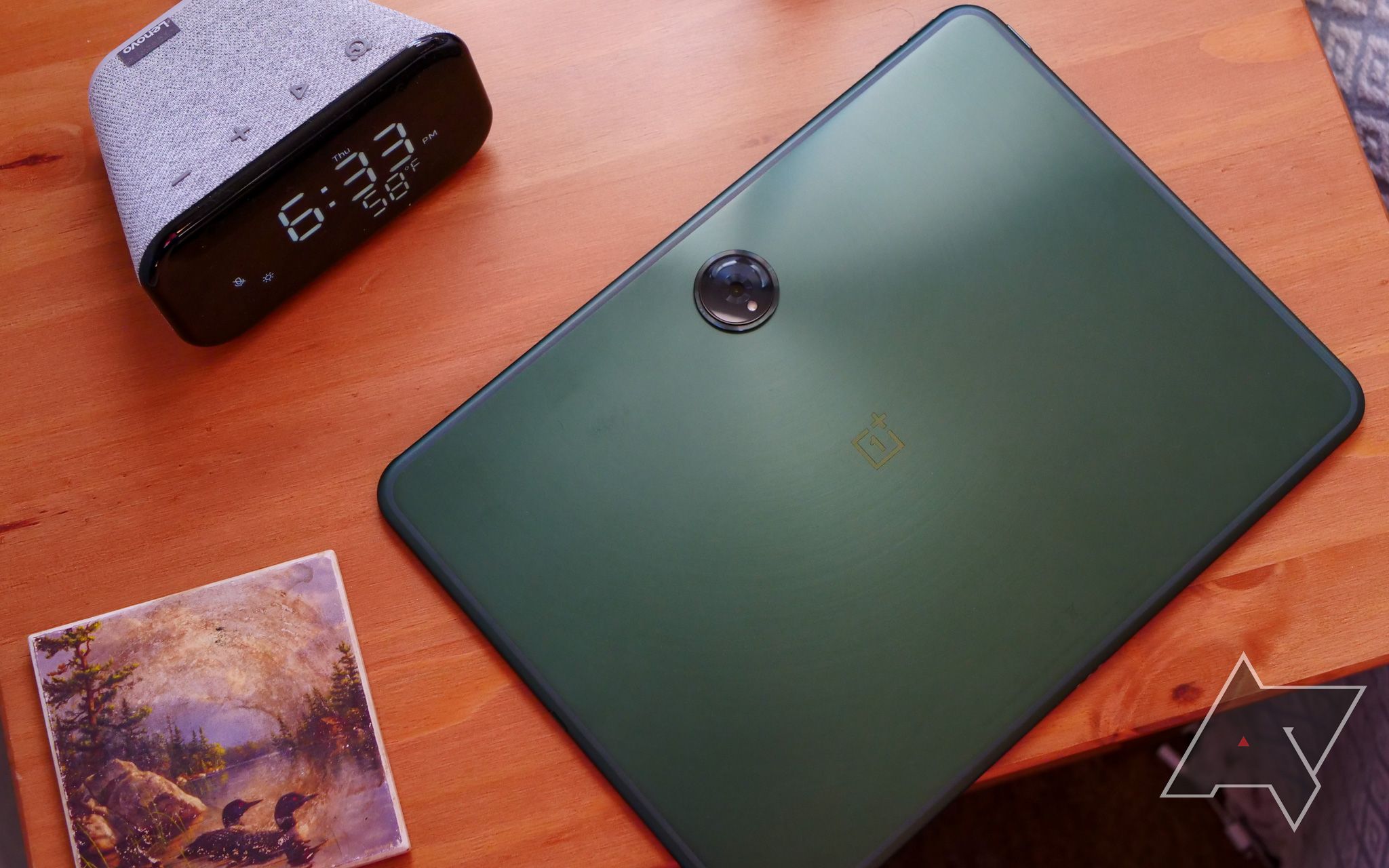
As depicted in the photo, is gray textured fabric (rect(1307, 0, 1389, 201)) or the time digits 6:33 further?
gray textured fabric (rect(1307, 0, 1389, 201))

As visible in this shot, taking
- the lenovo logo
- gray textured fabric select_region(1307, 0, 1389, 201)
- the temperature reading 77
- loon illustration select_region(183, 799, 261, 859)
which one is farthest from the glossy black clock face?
gray textured fabric select_region(1307, 0, 1389, 201)

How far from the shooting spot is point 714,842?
1.94ft

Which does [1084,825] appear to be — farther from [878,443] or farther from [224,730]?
[224,730]

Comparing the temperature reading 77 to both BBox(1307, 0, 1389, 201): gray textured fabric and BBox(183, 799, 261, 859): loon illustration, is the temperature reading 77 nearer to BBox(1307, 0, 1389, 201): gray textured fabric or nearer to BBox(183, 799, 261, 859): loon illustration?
BBox(183, 799, 261, 859): loon illustration

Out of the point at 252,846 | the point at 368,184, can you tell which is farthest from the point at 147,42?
the point at 252,846

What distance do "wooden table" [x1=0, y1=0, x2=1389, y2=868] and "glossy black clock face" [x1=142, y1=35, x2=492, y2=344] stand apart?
32mm

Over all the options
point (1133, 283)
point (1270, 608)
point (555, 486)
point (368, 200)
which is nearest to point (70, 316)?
point (368, 200)

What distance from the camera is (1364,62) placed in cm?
82

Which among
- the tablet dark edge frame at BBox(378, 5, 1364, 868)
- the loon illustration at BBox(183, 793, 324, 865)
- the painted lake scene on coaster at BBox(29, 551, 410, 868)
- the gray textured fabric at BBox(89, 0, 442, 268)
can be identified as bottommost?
the loon illustration at BBox(183, 793, 324, 865)

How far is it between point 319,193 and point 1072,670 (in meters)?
0.59

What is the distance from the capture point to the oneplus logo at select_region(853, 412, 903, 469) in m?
0.64

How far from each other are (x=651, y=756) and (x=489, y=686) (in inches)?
4.8

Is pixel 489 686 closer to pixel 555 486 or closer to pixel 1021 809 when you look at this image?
pixel 555 486

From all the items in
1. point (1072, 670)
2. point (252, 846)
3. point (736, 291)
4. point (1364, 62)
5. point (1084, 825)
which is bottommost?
point (1084, 825)
